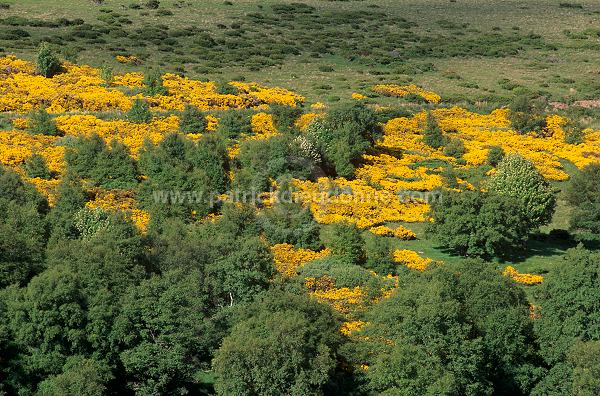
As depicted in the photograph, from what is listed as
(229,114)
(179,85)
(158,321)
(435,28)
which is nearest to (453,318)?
(158,321)

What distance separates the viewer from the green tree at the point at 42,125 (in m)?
102

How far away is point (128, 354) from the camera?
→ 63188 mm

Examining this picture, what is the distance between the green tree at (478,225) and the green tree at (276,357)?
83.4ft

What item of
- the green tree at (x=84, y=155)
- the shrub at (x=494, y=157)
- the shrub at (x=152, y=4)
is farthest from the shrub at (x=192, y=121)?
the shrub at (x=152, y=4)

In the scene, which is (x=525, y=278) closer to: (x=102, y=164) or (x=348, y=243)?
(x=348, y=243)

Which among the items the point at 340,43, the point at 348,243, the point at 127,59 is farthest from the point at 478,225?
the point at 340,43

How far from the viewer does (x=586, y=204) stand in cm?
9156

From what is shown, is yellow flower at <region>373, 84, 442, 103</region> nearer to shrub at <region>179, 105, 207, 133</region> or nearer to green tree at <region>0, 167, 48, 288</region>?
shrub at <region>179, 105, 207, 133</region>

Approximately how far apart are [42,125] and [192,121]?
50.6ft

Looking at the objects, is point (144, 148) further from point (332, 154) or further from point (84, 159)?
point (332, 154)

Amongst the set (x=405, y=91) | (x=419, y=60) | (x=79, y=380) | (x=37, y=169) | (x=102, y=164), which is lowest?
(x=79, y=380)

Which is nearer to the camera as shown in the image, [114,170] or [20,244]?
[20,244]

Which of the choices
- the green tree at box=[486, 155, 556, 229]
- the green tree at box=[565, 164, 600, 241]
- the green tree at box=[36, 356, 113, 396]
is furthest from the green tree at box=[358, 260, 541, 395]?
the green tree at box=[565, 164, 600, 241]

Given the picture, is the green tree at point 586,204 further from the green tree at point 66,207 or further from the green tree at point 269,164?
the green tree at point 66,207
